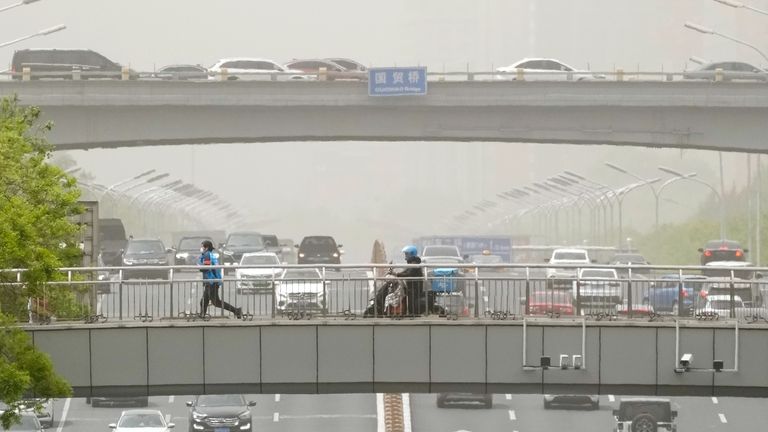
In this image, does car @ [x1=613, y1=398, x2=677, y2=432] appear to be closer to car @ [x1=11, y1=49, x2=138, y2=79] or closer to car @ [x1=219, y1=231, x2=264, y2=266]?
car @ [x1=219, y1=231, x2=264, y2=266]

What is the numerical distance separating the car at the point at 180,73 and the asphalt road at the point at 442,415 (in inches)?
611

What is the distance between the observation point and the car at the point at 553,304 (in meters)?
36.5

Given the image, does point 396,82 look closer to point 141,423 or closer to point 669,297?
point 141,423

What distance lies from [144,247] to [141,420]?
10.3 meters

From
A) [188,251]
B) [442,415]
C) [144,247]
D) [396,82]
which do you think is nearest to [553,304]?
[396,82]

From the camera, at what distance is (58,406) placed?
85438 mm

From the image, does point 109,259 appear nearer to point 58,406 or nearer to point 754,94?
point 58,406

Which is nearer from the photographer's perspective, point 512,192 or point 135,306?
point 135,306

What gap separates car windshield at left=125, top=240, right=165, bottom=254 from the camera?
251 feet

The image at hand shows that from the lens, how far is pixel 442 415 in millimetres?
81938

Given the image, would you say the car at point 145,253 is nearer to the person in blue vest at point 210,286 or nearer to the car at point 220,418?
the car at point 220,418

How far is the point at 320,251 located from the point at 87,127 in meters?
19.1

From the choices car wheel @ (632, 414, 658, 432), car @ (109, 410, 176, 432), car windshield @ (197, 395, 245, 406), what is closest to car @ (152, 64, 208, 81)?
car windshield @ (197, 395, 245, 406)

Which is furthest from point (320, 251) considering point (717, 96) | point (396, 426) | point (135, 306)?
point (135, 306)
